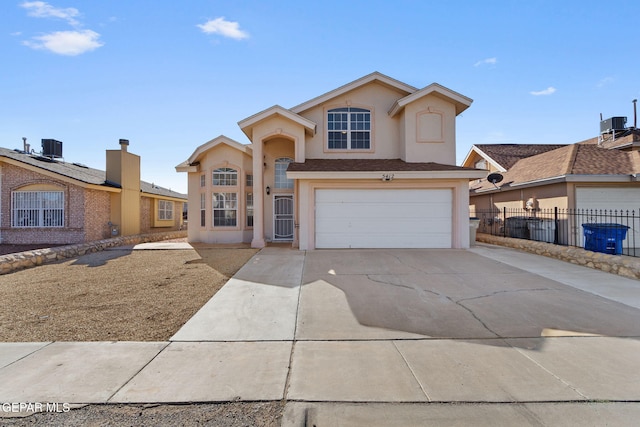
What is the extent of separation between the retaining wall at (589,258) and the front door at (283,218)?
977 cm

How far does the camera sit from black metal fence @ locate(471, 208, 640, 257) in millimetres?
9445

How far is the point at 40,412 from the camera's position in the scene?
9.60 ft

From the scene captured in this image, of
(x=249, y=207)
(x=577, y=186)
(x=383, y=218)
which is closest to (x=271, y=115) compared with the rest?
(x=249, y=207)

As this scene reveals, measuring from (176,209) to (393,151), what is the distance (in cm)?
1789

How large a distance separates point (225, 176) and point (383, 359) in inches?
508

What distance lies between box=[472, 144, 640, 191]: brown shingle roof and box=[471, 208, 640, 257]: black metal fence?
158 cm

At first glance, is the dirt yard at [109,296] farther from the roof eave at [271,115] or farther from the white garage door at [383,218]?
the roof eave at [271,115]

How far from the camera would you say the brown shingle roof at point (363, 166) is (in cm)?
1201

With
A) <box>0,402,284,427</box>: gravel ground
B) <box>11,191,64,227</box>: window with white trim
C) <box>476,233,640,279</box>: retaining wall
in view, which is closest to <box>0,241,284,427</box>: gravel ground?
<box>0,402,284,427</box>: gravel ground

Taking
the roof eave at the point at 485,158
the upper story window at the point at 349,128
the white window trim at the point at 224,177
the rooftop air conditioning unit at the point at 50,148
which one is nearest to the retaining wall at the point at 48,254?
the white window trim at the point at 224,177

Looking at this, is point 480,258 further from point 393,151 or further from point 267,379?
point 267,379

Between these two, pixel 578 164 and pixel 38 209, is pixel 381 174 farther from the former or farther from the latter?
pixel 38 209

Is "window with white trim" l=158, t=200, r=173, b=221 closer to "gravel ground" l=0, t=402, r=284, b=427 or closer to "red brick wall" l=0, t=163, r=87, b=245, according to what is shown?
"red brick wall" l=0, t=163, r=87, b=245

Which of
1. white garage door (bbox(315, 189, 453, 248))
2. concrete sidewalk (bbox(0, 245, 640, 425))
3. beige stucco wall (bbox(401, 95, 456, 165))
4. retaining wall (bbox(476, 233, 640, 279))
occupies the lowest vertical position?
concrete sidewalk (bbox(0, 245, 640, 425))
